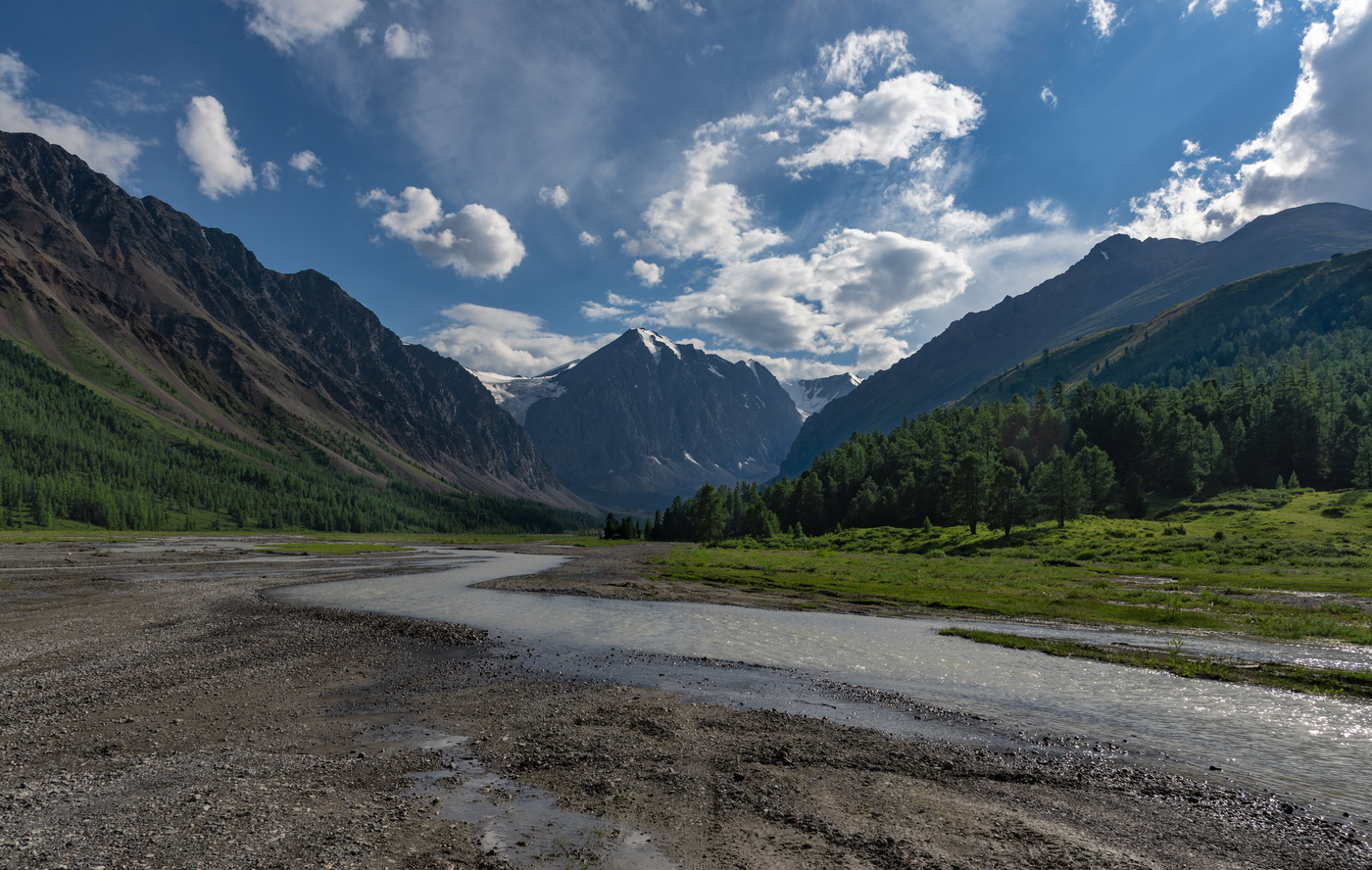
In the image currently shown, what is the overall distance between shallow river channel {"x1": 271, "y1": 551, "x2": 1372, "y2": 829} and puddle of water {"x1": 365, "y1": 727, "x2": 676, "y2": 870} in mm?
9278

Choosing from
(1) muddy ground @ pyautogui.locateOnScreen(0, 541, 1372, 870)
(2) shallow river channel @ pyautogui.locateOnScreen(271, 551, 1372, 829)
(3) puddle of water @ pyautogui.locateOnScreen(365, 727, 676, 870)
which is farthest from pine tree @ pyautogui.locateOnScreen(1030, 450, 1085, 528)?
(3) puddle of water @ pyautogui.locateOnScreen(365, 727, 676, 870)

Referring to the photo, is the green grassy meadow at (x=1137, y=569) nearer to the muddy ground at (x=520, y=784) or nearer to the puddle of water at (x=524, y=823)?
the muddy ground at (x=520, y=784)

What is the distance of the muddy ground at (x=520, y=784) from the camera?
10203 mm

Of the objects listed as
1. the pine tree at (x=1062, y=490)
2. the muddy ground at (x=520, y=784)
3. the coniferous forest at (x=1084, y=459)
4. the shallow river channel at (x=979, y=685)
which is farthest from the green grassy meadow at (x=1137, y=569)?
the muddy ground at (x=520, y=784)

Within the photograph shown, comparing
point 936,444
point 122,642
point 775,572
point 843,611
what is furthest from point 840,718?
point 936,444

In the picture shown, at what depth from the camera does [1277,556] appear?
64.0 meters

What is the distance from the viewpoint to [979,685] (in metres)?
22.8

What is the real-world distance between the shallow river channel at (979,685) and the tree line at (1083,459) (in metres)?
73.8

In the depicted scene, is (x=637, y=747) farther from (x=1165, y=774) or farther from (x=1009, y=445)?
(x=1009, y=445)

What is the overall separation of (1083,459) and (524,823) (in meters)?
124

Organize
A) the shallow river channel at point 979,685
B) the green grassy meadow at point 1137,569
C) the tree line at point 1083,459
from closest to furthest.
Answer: the shallow river channel at point 979,685
the green grassy meadow at point 1137,569
the tree line at point 1083,459

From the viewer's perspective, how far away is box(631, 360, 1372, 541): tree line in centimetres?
10388

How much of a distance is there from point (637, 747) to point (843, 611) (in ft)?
99.3

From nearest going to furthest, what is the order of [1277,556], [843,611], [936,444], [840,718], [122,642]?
1. [840,718]
2. [122,642]
3. [843,611]
4. [1277,556]
5. [936,444]
